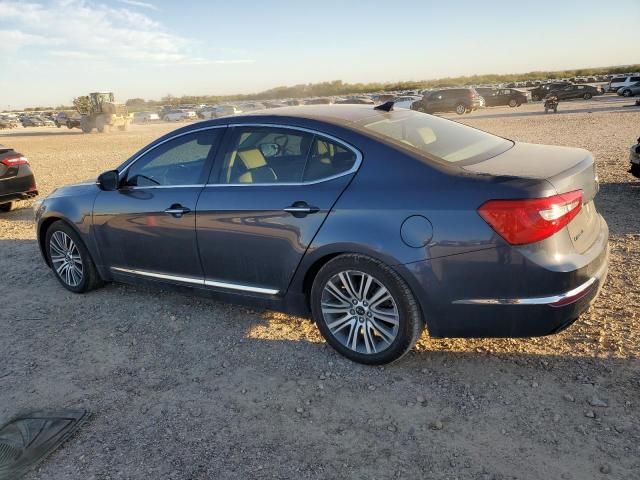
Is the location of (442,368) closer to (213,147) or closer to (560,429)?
(560,429)

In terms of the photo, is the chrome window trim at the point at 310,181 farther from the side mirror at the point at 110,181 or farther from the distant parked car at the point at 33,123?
the distant parked car at the point at 33,123

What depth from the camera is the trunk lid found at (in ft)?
10.0

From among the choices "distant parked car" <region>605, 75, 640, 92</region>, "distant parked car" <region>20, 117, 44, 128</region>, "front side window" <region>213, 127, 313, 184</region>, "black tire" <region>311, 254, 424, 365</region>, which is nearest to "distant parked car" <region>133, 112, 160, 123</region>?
"distant parked car" <region>20, 117, 44, 128</region>

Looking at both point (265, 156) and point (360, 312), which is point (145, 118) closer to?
point (265, 156)

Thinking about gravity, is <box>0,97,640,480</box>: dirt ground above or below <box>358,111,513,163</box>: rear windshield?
below

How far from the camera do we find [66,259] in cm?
525

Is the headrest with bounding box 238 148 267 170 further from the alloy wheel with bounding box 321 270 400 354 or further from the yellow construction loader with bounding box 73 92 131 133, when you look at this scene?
the yellow construction loader with bounding box 73 92 131 133

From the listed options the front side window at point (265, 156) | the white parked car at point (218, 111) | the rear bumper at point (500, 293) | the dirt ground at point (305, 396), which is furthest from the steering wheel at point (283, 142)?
the white parked car at point (218, 111)

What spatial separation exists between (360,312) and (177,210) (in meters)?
1.67

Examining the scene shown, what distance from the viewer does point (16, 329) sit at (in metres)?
4.56

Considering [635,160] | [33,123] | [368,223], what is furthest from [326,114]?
[33,123]

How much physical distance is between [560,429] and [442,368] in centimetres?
84

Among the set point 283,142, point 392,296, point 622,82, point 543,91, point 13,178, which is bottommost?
point 543,91

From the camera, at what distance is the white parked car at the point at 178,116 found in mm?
56141
